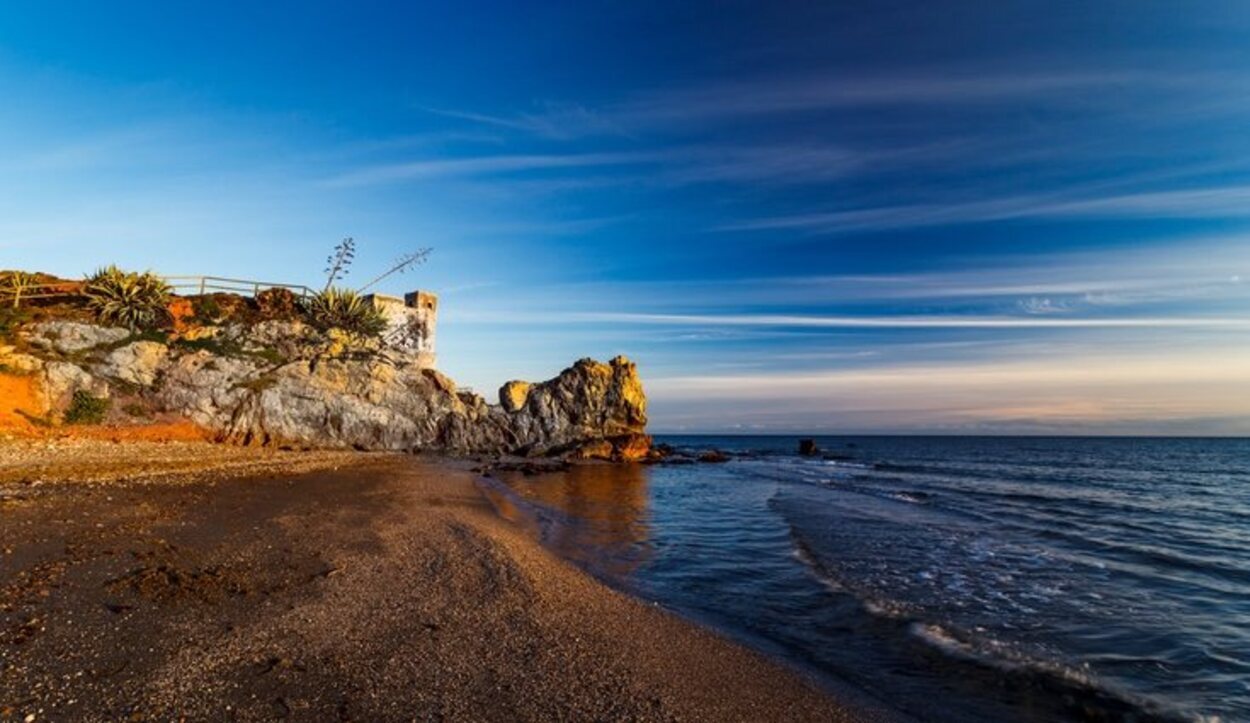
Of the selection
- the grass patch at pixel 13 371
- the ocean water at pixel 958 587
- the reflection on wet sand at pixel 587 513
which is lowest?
the reflection on wet sand at pixel 587 513

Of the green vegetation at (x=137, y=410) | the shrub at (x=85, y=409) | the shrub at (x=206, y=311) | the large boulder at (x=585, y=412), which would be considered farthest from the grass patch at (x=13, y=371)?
the large boulder at (x=585, y=412)

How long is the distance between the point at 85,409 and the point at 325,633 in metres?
30.1

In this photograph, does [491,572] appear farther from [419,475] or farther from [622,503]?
[419,475]

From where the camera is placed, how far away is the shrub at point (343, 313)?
42.1 metres

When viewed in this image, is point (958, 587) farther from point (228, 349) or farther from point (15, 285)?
point (15, 285)

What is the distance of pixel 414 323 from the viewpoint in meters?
53.6

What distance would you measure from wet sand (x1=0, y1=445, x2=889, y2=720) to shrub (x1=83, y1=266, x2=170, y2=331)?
24778mm

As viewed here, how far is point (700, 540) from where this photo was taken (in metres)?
18.7

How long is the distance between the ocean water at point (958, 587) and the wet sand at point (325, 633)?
6.42 ft

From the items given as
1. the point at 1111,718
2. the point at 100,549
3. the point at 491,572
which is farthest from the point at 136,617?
the point at 1111,718

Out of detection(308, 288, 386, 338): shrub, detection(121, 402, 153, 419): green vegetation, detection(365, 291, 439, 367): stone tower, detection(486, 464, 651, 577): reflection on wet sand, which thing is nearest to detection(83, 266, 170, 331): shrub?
detection(121, 402, 153, 419): green vegetation

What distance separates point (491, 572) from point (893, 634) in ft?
25.0

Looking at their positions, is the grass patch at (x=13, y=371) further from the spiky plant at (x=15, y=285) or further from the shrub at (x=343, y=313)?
the shrub at (x=343, y=313)

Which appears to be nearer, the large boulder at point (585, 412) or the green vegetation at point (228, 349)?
the green vegetation at point (228, 349)
